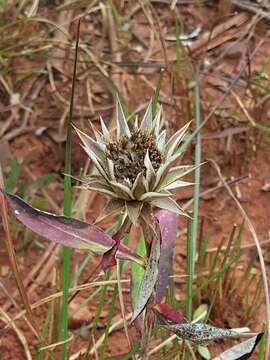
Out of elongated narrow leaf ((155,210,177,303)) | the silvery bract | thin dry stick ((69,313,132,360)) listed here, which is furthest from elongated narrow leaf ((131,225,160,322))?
thin dry stick ((69,313,132,360))

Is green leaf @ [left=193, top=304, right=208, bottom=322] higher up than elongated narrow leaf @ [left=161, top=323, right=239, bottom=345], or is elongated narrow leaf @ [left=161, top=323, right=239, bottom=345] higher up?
elongated narrow leaf @ [left=161, top=323, right=239, bottom=345]

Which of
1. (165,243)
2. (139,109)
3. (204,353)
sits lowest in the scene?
(204,353)

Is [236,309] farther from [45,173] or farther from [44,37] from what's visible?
[44,37]

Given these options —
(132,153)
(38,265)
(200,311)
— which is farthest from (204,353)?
(132,153)

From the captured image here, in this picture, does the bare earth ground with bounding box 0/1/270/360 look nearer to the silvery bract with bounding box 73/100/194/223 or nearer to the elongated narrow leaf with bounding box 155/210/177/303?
the elongated narrow leaf with bounding box 155/210/177/303

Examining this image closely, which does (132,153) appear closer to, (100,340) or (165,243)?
(165,243)
